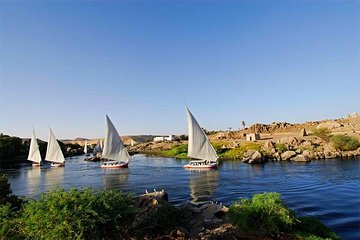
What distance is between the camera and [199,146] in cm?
4775

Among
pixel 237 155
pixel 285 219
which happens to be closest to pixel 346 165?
pixel 237 155

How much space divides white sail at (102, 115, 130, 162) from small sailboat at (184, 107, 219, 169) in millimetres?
15636

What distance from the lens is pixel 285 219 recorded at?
40.4 feet

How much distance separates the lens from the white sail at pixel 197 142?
46969 mm

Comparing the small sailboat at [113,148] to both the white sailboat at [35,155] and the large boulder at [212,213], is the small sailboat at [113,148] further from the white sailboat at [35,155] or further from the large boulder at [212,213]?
the large boulder at [212,213]

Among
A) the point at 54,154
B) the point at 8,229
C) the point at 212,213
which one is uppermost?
the point at 54,154

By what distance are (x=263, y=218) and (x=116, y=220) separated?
6.20m

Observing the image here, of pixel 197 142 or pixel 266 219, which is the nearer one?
pixel 266 219

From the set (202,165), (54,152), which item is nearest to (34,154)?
(54,152)

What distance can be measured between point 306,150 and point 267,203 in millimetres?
45408

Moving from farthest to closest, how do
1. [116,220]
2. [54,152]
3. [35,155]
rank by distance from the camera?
[35,155]
[54,152]
[116,220]

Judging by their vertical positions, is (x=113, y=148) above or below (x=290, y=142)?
below

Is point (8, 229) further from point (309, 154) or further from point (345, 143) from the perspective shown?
point (345, 143)

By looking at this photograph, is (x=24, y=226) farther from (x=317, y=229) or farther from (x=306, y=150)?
(x=306, y=150)
